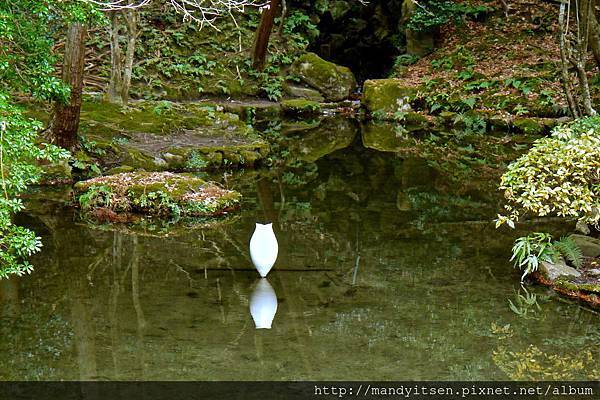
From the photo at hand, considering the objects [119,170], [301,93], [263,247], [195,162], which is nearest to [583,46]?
[195,162]

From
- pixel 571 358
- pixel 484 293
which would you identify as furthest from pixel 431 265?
pixel 571 358

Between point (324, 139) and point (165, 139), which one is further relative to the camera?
point (324, 139)

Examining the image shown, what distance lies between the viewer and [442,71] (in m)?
24.1

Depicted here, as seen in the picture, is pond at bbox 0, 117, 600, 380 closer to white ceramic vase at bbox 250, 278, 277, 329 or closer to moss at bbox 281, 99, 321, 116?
white ceramic vase at bbox 250, 278, 277, 329

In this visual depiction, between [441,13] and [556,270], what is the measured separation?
19.5 meters

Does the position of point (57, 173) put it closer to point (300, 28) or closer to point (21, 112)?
point (21, 112)

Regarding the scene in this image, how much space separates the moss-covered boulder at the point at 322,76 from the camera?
79.5 feet

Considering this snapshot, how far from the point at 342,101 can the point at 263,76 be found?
289 cm

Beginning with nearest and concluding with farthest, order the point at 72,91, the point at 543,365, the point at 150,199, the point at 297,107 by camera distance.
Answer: the point at 543,365
the point at 150,199
the point at 72,91
the point at 297,107

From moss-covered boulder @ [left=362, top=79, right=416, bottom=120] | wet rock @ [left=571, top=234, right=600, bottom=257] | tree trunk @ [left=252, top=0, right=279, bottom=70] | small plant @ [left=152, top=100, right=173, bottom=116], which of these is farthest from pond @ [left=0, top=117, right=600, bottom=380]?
tree trunk @ [left=252, top=0, right=279, bottom=70]

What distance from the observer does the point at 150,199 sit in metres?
10.8

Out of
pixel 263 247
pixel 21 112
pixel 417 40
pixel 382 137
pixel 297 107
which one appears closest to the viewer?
pixel 21 112

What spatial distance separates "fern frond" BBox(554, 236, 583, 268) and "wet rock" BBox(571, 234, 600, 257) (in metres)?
0.20

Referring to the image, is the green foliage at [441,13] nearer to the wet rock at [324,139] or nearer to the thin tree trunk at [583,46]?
the wet rock at [324,139]
